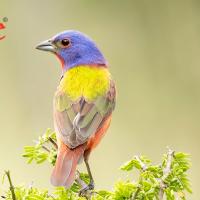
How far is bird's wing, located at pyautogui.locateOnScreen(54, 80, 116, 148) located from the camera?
357cm

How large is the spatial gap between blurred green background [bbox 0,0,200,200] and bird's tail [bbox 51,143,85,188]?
2.27 meters

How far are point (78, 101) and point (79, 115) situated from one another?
0.08m

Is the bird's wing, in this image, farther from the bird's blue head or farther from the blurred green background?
the blurred green background

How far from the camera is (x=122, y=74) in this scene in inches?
271

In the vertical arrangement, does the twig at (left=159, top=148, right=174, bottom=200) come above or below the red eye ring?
below

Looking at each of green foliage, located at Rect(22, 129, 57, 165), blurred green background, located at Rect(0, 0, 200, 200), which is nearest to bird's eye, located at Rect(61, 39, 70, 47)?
green foliage, located at Rect(22, 129, 57, 165)

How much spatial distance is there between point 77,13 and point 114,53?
1.40ft

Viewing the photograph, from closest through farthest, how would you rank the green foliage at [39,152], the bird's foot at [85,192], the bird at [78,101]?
the bird's foot at [85,192]
the green foliage at [39,152]
the bird at [78,101]

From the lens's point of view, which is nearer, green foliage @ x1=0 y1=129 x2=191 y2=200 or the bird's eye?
green foliage @ x1=0 y1=129 x2=191 y2=200

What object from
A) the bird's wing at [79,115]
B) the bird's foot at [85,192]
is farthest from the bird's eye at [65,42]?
the bird's foot at [85,192]

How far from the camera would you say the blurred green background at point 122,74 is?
19.8 feet

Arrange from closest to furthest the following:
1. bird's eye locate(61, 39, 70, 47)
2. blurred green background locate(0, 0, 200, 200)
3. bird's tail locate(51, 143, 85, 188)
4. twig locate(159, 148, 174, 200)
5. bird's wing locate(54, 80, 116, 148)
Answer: twig locate(159, 148, 174, 200)
bird's tail locate(51, 143, 85, 188)
bird's wing locate(54, 80, 116, 148)
bird's eye locate(61, 39, 70, 47)
blurred green background locate(0, 0, 200, 200)

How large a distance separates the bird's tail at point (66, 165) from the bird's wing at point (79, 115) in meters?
0.04

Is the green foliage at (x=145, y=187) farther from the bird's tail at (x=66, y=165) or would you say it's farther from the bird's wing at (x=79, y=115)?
the bird's wing at (x=79, y=115)
